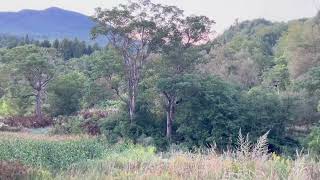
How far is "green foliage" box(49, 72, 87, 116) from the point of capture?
86.6 feet

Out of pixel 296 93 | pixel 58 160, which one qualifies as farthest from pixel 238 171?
pixel 296 93

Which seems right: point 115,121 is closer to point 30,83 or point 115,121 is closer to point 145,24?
point 145,24

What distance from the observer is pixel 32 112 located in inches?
1112

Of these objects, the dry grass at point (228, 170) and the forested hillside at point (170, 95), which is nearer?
the dry grass at point (228, 170)

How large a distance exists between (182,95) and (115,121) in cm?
314

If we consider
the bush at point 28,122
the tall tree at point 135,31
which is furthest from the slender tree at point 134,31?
the bush at point 28,122

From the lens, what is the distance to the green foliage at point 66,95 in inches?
1040

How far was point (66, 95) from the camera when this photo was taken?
26.6 meters

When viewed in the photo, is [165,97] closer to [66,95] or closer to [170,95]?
[170,95]

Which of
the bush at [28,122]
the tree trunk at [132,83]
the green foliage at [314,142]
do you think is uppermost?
the tree trunk at [132,83]

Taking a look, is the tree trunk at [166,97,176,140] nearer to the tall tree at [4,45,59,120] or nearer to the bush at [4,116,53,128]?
the bush at [4,116,53,128]

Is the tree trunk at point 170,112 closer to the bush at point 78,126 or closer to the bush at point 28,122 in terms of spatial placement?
the bush at point 78,126

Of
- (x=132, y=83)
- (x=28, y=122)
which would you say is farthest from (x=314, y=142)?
(x=28, y=122)

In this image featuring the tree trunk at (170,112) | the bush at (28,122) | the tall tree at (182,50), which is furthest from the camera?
the bush at (28,122)
